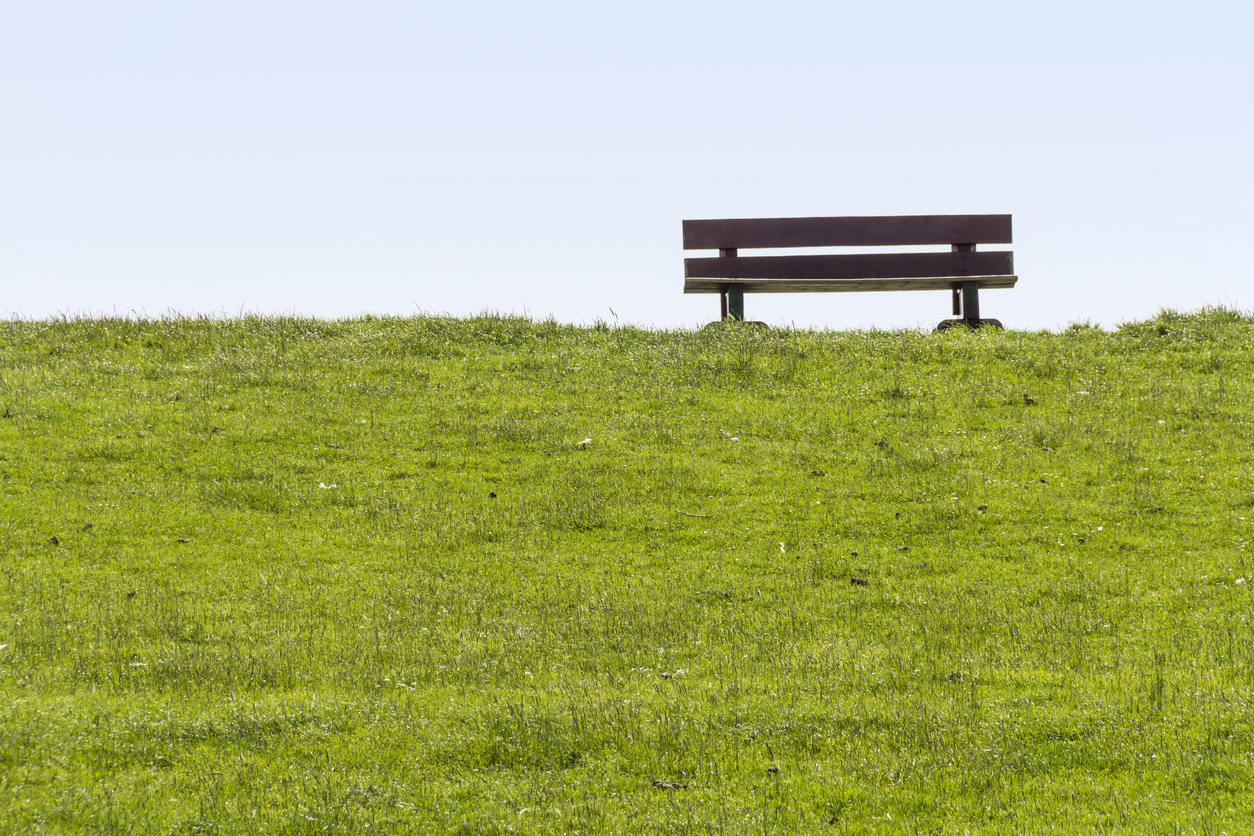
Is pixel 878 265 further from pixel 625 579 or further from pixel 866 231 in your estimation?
pixel 625 579

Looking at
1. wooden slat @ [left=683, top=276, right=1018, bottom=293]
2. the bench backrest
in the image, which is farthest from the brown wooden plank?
wooden slat @ [left=683, top=276, right=1018, bottom=293]

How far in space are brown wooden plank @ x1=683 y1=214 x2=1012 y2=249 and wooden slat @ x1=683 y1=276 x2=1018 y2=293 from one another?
1.00 metres

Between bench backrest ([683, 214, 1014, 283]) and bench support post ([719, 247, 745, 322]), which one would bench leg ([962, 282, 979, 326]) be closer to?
bench backrest ([683, 214, 1014, 283])

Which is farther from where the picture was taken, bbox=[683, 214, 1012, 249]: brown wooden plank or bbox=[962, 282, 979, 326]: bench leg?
bbox=[962, 282, 979, 326]: bench leg

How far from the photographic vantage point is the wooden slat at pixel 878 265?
2717 centimetres

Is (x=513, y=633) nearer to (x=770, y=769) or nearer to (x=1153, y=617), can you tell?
(x=770, y=769)

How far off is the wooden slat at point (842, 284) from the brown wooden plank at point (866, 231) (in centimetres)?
100

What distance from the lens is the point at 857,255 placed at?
27.1m

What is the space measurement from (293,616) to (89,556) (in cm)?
405

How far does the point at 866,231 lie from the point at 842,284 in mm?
1603

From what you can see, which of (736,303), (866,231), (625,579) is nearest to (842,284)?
(866,231)

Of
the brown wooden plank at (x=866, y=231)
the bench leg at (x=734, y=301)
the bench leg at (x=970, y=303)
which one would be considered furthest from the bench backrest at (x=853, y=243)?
the bench leg at (x=970, y=303)

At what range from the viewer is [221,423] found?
775 inches

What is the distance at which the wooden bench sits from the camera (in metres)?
27.0
